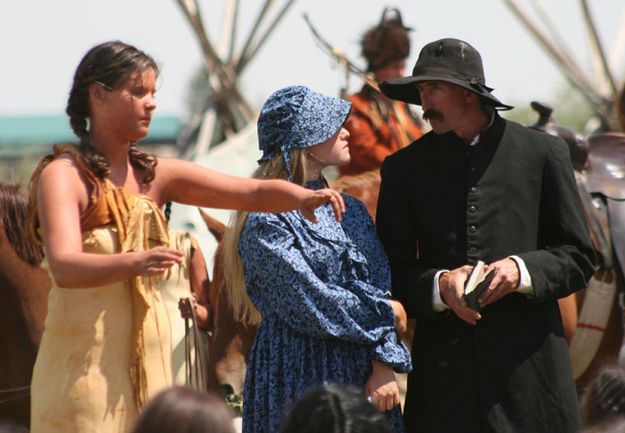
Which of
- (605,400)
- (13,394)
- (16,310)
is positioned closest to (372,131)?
(16,310)

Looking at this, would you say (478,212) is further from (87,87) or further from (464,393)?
(87,87)

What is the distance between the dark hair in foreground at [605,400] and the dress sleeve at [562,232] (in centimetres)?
88

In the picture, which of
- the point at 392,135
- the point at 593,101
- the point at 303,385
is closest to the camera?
the point at 303,385

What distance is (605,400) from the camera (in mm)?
3572

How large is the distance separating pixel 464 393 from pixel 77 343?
4.22 ft

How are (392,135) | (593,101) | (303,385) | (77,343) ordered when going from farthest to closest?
(593,101)
(392,135)
(303,385)
(77,343)

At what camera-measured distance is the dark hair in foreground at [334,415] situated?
3102 millimetres

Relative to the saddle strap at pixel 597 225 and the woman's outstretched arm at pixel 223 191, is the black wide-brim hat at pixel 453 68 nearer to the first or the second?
the woman's outstretched arm at pixel 223 191

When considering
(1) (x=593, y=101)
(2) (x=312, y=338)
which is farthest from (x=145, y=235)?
(1) (x=593, y=101)

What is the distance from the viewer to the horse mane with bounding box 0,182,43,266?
19.8ft

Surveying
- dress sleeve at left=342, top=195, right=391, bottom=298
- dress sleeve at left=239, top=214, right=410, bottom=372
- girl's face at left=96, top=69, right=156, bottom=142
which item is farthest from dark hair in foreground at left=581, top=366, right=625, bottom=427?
girl's face at left=96, top=69, right=156, bottom=142

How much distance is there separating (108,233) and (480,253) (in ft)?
4.06

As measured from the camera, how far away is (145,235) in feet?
13.3

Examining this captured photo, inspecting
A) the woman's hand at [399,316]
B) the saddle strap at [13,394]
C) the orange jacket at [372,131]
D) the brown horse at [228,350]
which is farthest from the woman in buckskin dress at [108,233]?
the orange jacket at [372,131]
